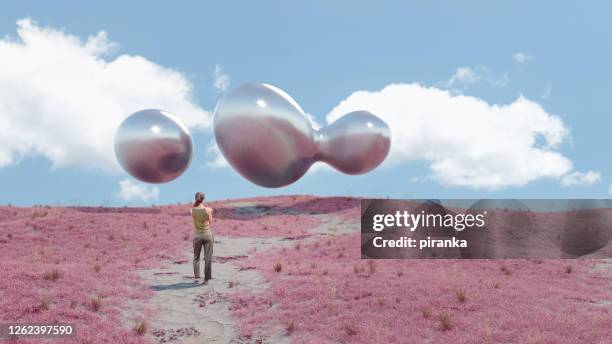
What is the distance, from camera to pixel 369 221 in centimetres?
2927

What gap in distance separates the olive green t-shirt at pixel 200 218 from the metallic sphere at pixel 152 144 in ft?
36.8

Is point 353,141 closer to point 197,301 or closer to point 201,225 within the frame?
point 201,225

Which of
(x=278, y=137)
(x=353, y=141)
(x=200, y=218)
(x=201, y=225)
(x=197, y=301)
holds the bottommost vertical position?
(x=197, y=301)

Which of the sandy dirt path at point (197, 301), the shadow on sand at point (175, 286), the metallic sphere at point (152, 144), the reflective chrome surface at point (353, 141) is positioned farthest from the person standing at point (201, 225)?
the metallic sphere at point (152, 144)

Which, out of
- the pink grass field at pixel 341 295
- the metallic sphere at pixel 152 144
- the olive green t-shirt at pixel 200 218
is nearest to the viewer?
the pink grass field at pixel 341 295

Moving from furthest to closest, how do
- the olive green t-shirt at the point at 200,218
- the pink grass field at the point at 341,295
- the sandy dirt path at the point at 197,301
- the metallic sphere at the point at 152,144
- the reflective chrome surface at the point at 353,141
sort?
the metallic sphere at the point at 152,144, the reflective chrome surface at the point at 353,141, the olive green t-shirt at the point at 200,218, the sandy dirt path at the point at 197,301, the pink grass field at the point at 341,295

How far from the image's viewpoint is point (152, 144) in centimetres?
2500

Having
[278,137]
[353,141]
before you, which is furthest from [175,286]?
[353,141]

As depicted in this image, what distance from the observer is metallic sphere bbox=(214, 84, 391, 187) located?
60.1 ft

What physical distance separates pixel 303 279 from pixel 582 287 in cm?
876

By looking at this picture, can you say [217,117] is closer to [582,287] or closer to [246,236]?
[246,236]

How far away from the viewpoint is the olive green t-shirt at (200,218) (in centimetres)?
1472

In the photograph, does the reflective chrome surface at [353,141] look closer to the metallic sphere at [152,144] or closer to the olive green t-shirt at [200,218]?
the olive green t-shirt at [200,218]

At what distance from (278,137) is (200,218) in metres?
4.94
